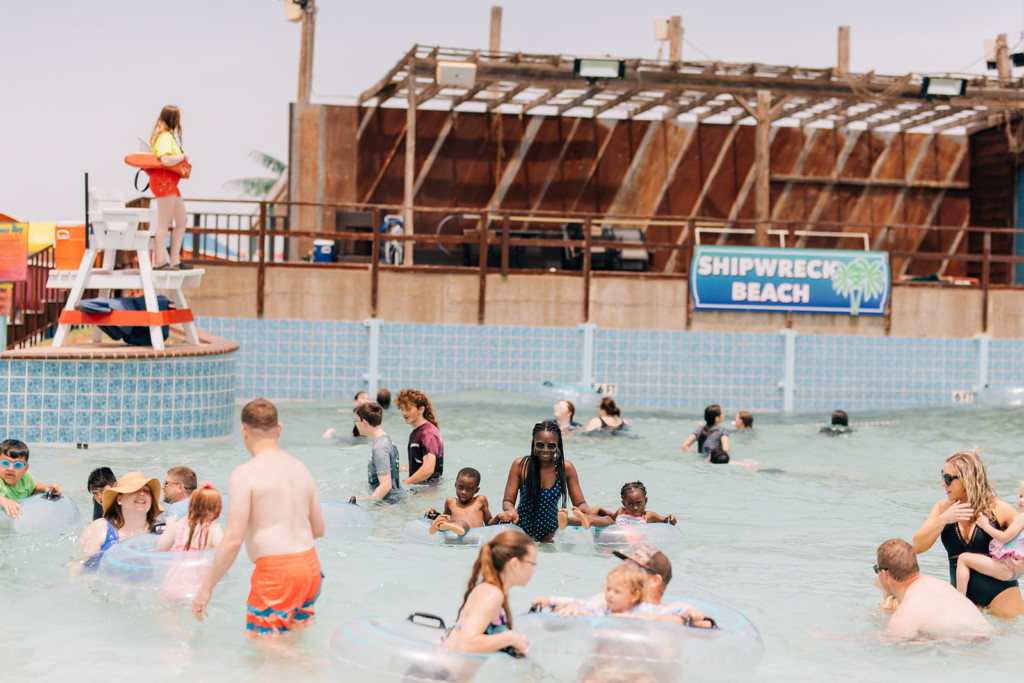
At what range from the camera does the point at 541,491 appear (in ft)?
24.0

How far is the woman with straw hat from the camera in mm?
6508

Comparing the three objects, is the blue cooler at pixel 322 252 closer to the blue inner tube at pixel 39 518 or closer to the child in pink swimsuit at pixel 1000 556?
the blue inner tube at pixel 39 518

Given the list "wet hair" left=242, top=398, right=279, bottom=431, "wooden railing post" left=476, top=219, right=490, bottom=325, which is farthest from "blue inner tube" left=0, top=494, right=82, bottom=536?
"wooden railing post" left=476, top=219, right=490, bottom=325

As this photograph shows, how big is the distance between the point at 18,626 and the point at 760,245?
1408 centimetres

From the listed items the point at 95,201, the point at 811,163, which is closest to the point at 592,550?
the point at 95,201

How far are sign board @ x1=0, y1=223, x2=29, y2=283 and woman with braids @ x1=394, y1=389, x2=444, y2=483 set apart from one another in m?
5.98

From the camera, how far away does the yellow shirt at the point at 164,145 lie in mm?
10430

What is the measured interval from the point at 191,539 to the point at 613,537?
299 cm

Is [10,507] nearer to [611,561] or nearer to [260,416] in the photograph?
[260,416]

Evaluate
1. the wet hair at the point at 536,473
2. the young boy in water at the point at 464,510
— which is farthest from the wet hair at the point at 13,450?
the wet hair at the point at 536,473

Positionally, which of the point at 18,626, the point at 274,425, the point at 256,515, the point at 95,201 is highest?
the point at 95,201

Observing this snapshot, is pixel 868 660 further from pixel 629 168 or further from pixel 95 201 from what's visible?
pixel 629 168

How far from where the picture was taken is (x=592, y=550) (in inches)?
296

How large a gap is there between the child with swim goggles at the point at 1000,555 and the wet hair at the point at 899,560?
50 centimetres
